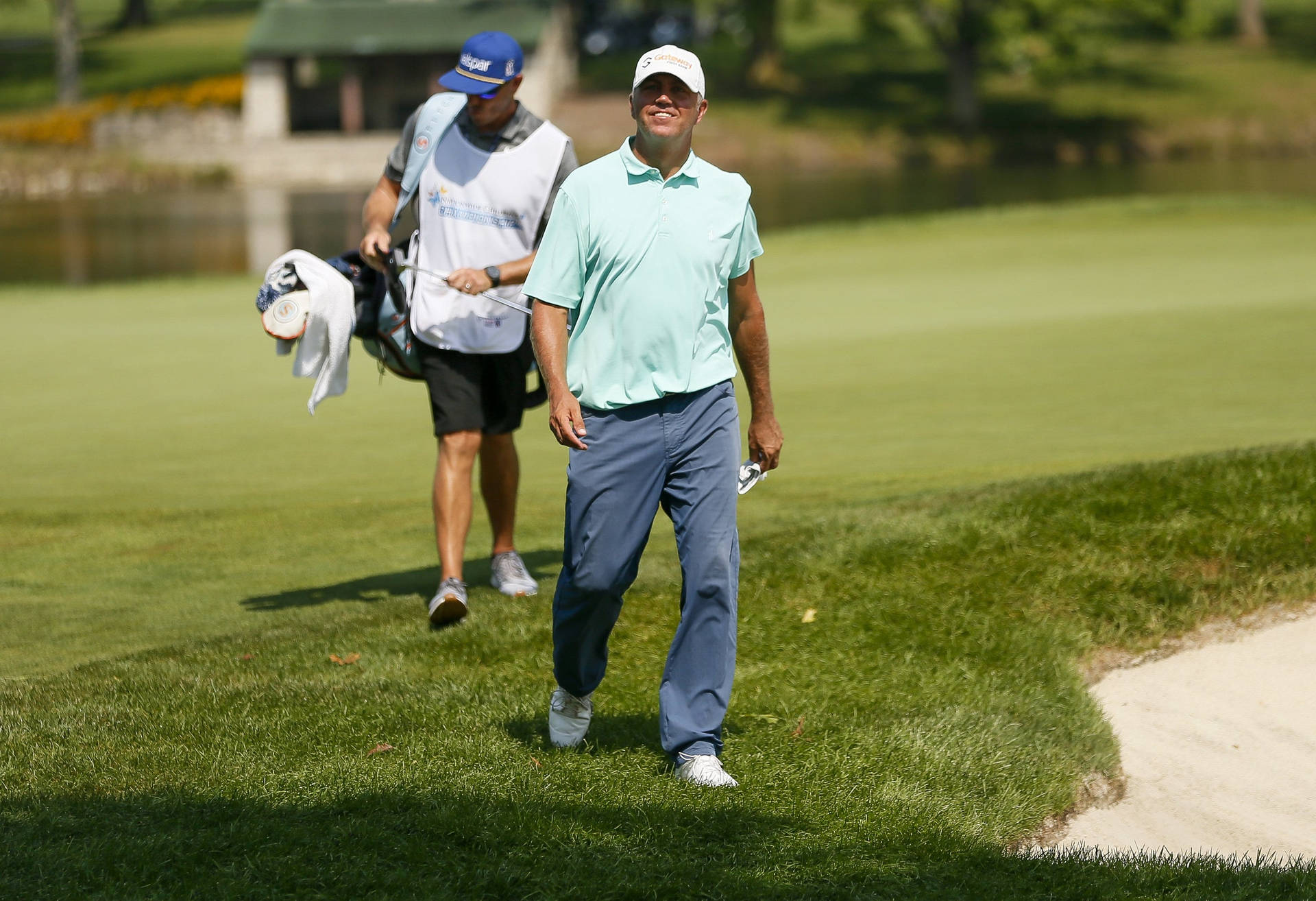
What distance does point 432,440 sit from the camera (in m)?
10.1

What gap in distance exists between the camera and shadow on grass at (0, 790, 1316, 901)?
3.75 metres

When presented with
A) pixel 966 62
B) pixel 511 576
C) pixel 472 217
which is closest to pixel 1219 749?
pixel 511 576

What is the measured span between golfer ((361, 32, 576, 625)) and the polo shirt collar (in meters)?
1.84

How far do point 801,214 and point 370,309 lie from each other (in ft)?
91.9

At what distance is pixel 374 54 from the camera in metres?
52.8

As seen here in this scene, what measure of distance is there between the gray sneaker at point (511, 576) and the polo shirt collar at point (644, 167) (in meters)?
2.79

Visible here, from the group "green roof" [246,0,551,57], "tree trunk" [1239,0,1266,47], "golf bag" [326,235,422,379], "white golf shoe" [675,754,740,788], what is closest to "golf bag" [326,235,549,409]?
"golf bag" [326,235,422,379]

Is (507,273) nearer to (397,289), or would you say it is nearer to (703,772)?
(397,289)

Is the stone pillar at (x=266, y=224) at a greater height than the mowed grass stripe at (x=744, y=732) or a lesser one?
lesser

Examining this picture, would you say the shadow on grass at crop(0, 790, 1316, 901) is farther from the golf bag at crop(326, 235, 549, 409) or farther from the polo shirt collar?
the golf bag at crop(326, 235, 549, 409)

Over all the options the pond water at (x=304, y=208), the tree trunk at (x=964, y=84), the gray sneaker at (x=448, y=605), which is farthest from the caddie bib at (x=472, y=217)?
the tree trunk at (x=964, y=84)

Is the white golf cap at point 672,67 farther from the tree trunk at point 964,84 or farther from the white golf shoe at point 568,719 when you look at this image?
the tree trunk at point 964,84

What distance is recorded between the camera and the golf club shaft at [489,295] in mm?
6176

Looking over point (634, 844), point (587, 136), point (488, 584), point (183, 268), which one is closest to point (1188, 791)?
point (634, 844)
